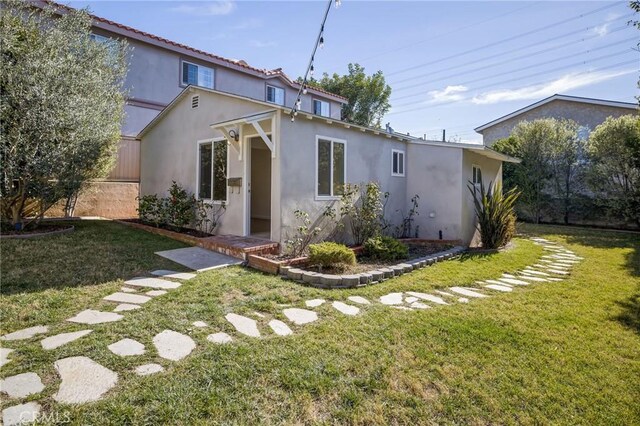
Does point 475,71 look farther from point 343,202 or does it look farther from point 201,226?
point 201,226

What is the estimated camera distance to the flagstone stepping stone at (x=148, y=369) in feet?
9.51

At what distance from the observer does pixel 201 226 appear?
9734 mm

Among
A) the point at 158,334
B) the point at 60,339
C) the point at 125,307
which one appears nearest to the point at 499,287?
the point at 158,334

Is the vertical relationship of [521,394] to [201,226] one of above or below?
below

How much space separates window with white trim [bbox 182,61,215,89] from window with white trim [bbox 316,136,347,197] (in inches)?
341

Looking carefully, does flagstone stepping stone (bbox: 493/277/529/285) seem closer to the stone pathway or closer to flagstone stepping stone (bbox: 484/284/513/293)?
the stone pathway

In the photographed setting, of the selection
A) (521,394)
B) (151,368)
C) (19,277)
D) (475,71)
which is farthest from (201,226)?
(475,71)

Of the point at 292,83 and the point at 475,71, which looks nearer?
the point at 292,83

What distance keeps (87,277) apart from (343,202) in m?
5.72

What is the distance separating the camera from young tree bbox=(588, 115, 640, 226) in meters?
14.1

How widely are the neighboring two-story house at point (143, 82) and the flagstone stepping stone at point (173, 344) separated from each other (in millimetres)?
8987

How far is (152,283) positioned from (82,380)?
8.97 ft

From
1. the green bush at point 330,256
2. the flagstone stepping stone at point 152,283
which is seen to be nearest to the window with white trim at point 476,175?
the green bush at point 330,256

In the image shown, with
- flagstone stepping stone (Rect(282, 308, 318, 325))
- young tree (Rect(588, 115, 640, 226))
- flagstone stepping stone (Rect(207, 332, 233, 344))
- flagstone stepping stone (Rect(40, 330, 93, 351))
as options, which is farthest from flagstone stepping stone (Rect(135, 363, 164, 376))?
young tree (Rect(588, 115, 640, 226))
